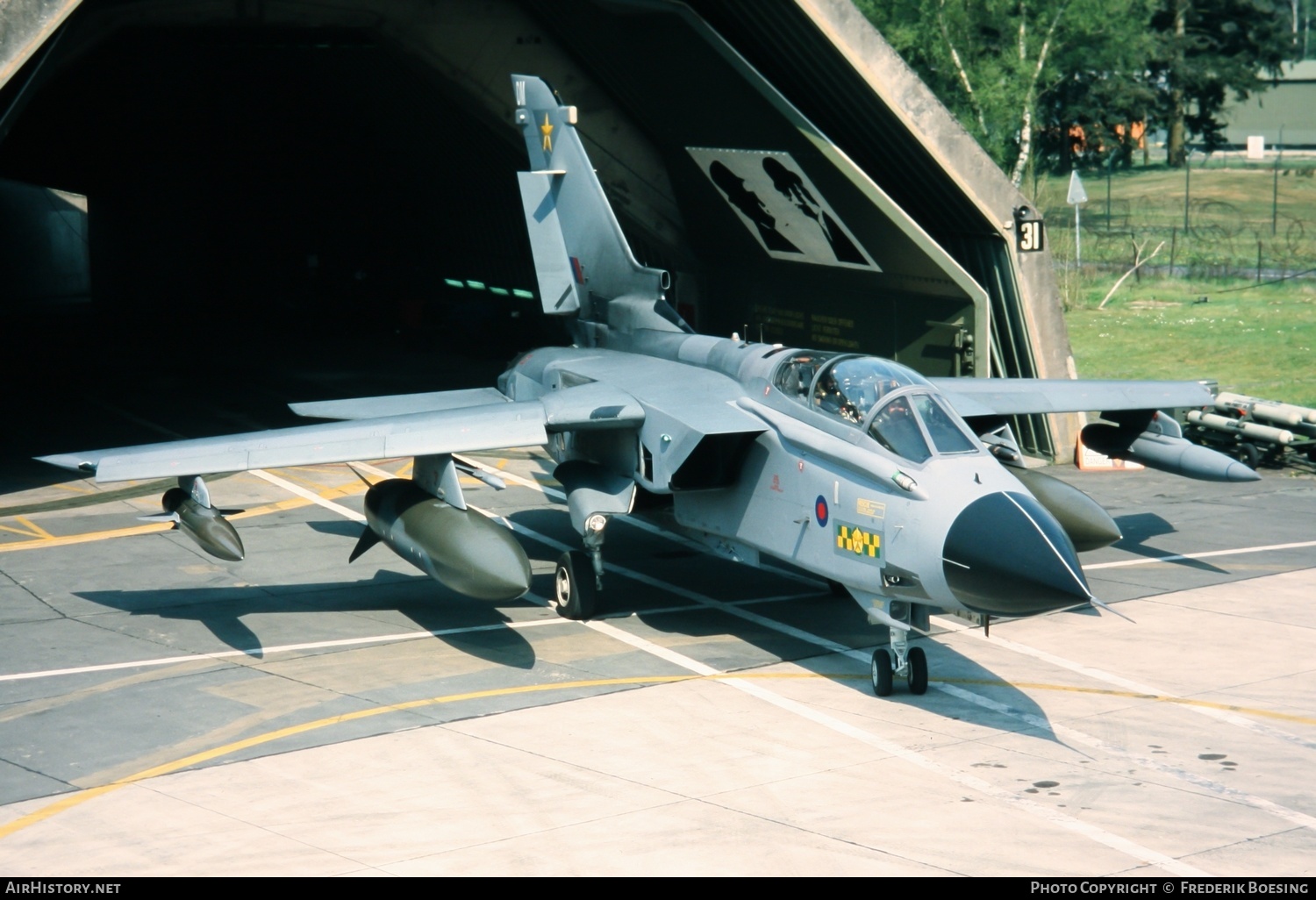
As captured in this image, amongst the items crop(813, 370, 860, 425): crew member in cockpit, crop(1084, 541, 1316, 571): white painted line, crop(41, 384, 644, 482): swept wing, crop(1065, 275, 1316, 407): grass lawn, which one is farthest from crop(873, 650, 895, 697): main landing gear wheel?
crop(1065, 275, 1316, 407): grass lawn

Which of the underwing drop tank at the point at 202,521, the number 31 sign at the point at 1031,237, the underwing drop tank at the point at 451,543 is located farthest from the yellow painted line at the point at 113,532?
the number 31 sign at the point at 1031,237

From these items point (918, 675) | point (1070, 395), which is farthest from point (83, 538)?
point (1070, 395)

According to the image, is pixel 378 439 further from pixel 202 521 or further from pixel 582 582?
pixel 582 582

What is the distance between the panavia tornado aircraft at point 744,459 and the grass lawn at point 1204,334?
14094 mm

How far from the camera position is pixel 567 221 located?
21.3 meters

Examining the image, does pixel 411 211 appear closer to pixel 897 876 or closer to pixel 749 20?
pixel 749 20

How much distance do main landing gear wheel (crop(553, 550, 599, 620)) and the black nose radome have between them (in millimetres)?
5418

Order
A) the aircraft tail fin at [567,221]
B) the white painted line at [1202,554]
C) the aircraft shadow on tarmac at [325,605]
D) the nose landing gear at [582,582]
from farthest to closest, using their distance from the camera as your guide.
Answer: the aircraft tail fin at [567,221], the white painted line at [1202,554], the nose landing gear at [582,582], the aircraft shadow on tarmac at [325,605]

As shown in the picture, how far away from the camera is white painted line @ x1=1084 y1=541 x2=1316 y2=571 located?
733 inches

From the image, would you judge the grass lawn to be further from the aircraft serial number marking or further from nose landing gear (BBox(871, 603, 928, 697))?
the aircraft serial number marking

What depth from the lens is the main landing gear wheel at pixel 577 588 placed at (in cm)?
1658

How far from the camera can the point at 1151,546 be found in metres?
19.5

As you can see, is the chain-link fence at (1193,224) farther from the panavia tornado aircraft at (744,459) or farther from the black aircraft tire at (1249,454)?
the panavia tornado aircraft at (744,459)

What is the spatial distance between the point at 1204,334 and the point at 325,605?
27.3 metres
